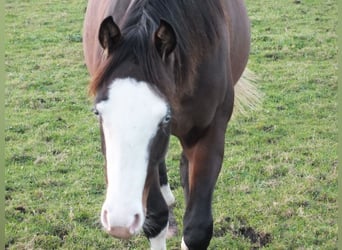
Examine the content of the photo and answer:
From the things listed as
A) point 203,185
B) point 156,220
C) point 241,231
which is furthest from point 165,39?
point 241,231

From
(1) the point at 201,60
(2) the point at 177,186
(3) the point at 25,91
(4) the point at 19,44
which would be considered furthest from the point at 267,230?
(4) the point at 19,44

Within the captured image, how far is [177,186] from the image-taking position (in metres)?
4.51

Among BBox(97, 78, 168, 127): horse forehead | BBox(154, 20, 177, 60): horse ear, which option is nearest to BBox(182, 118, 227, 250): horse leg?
BBox(154, 20, 177, 60): horse ear

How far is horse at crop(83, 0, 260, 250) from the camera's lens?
2293 millimetres

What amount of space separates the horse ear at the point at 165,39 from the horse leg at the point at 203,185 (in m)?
0.79

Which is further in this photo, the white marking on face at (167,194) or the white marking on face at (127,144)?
the white marking on face at (167,194)

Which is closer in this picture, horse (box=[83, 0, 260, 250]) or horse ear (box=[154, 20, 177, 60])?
horse (box=[83, 0, 260, 250])

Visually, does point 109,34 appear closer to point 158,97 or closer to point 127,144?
point 158,97

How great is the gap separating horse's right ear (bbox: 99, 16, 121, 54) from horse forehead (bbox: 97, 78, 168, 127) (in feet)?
0.70

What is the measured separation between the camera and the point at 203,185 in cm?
323

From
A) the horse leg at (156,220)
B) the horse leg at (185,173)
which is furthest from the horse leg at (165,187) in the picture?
the horse leg at (156,220)

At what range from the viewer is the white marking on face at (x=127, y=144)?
2273mm

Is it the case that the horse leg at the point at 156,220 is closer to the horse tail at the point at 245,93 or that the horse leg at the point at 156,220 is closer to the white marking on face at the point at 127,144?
the white marking on face at the point at 127,144

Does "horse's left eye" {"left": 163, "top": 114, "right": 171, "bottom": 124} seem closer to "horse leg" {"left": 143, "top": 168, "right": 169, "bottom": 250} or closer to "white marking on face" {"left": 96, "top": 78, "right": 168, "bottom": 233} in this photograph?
"white marking on face" {"left": 96, "top": 78, "right": 168, "bottom": 233}
